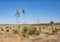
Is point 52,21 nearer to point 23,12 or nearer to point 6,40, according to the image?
point 23,12

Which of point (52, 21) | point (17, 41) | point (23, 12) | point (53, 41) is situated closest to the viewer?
point (17, 41)

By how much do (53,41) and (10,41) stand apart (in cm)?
830

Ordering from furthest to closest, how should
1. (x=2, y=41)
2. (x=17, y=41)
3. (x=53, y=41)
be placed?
1. (x=53, y=41)
2. (x=17, y=41)
3. (x=2, y=41)

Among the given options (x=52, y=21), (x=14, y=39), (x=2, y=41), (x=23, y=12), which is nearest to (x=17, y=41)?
(x=14, y=39)

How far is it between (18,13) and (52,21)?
56.2ft

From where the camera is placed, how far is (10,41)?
1953 centimetres

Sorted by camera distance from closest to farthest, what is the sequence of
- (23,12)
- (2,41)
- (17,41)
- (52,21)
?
(2,41)
(17,41)
(23,12)
(52,21)

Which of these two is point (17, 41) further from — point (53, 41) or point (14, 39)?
point (53, 41)

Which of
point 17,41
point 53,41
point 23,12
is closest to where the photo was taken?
point 17,41

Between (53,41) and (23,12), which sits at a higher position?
(23,12)

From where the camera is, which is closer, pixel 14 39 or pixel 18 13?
pixel 14 39

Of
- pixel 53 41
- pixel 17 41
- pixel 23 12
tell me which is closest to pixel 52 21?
pixel 23 12

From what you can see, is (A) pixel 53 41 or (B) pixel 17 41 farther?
(A) pixel 53 41

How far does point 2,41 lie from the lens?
19.1m
